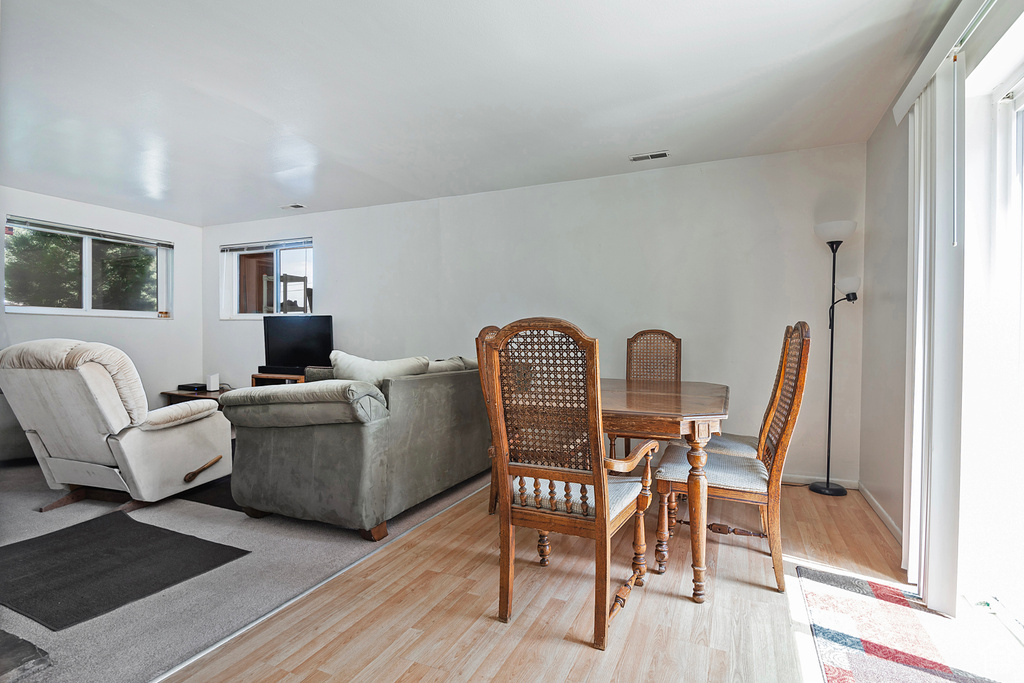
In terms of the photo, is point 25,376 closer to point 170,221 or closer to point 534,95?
point 534,95

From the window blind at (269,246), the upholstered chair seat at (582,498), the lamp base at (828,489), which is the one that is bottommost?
the lamp base at (828,489)

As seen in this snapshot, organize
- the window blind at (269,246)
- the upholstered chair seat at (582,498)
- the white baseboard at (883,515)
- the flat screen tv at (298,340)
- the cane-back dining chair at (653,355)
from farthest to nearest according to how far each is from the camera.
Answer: the window blind at (269,246)
the flat screen tv at (298,340)
the cane-back dining chair at (653,355)
the white baseboard at (883,515)
the upholstered chair seat at (582,498)

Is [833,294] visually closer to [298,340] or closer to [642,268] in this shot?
[642,268]

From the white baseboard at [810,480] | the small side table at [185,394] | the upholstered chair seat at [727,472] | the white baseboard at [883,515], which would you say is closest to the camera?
the upholstered chair seat at [727,472]

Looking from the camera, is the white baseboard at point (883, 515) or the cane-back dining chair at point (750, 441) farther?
the white baseboard at point (883, 515)

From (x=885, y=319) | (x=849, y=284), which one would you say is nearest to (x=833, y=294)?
(x=849, y=284)

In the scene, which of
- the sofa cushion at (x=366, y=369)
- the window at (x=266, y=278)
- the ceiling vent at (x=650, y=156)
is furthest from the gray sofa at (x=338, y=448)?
the window at (x=266, y=278)

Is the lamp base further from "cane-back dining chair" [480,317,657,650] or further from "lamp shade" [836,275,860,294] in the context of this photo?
"cane-back dining chair" [480,317,657,650]

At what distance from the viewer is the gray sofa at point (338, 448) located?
249cm

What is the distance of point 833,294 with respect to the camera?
3666 millimetres

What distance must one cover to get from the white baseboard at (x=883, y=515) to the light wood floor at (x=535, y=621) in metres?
0.07

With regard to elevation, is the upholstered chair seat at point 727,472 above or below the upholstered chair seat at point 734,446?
below

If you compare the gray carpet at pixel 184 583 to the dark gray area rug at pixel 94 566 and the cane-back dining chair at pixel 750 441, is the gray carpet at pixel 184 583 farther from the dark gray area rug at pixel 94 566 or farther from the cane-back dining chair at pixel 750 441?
the cane-back dining chair at pixel 750 441

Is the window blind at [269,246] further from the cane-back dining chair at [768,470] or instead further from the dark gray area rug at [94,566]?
the cane-back dining chair at [768,470]
